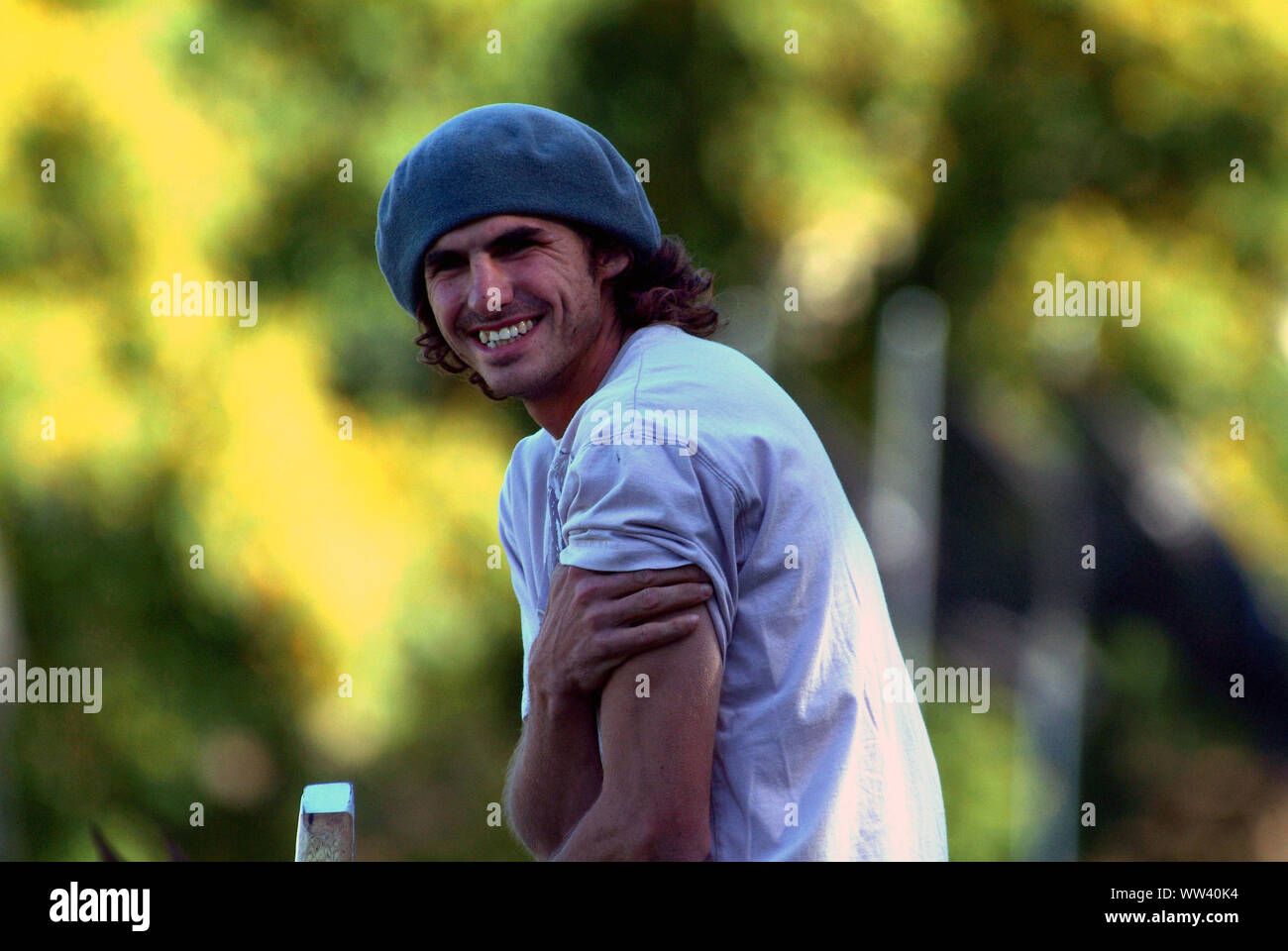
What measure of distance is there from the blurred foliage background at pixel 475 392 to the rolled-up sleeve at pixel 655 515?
12.9 ft

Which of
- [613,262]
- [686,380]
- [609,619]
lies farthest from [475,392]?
[609,619]

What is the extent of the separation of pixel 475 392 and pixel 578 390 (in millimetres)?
4031

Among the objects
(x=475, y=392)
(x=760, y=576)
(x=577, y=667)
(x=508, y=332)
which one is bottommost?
(x=577, y=667)

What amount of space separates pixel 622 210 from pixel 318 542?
3.56 m

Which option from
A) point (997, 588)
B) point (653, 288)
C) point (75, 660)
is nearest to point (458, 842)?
point (75, 660)

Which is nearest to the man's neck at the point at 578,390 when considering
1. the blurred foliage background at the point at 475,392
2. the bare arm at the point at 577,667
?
the bare arm at the point at 577,667

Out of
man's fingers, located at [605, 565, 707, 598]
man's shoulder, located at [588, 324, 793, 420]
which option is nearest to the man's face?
man's shoulder, located at [588, 324, 793, 420]

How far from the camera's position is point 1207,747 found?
766 cm

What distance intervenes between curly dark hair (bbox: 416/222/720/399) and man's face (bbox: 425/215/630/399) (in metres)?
0.05

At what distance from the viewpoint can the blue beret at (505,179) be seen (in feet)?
7.04

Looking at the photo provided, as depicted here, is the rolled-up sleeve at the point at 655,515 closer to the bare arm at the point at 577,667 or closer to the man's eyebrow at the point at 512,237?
the bare arm at the point at 577,667

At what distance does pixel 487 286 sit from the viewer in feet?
7.22

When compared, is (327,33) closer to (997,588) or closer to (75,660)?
(75,660)

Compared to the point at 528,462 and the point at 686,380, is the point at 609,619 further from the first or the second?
the point at 528,462
